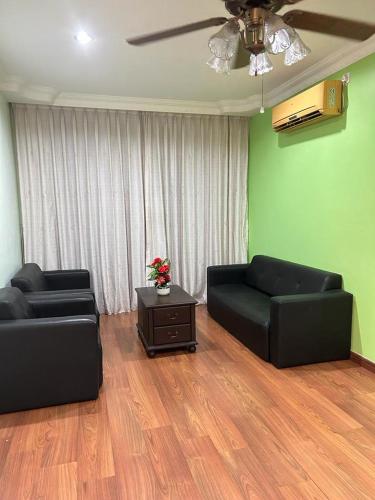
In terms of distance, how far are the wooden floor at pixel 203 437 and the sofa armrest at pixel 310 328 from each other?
12cm

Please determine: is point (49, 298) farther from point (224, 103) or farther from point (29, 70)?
point (224, 103)

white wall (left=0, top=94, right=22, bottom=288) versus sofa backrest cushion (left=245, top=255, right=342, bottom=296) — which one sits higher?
white wall (left=0, top=94, right=22, bottom=288)

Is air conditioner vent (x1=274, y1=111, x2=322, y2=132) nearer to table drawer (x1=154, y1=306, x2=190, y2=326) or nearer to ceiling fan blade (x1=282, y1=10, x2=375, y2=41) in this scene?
ceiling fan blade (x1=282, y1=10, x2=375, y2=41)

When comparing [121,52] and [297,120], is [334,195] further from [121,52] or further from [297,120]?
[121,52]

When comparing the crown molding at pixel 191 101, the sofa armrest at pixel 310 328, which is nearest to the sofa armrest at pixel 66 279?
the crown molding at pixel 191 101

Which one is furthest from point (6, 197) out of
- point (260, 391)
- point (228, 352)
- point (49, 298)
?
point (260, 391)

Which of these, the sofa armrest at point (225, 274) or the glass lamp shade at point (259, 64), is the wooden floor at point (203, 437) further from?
the glass lamp shade at point (259, 64)

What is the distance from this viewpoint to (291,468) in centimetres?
192

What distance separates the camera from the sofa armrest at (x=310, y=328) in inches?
119

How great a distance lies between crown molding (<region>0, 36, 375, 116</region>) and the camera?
3.16 metres

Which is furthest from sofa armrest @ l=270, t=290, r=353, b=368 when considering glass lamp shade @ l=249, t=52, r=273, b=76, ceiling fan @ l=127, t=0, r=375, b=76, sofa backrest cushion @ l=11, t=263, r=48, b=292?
sofa backrest cushion @ l=11, t=263, r=48, b=292

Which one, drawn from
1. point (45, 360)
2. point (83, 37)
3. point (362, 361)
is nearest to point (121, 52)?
point (83, 37)

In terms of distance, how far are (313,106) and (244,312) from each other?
2.08m

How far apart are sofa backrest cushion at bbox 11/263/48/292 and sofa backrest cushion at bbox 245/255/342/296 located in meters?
2.51
